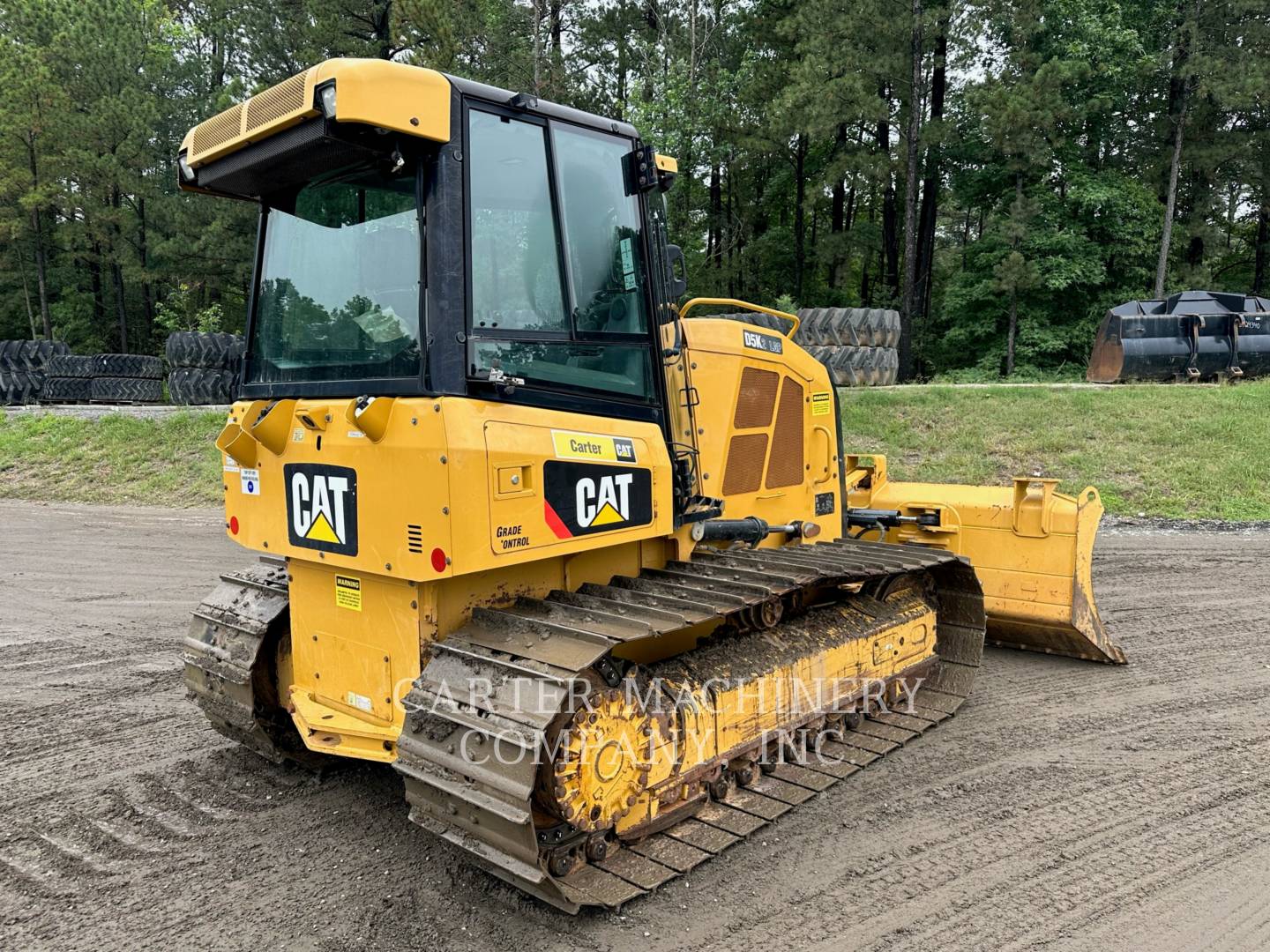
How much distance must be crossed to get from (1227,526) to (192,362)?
60.1 feet

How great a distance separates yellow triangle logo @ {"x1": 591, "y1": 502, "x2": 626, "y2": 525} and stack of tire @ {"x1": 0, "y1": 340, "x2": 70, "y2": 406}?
20293mm

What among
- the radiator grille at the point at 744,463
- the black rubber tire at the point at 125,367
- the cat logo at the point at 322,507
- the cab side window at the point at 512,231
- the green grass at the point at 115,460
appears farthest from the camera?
the black rubber tire at the point at 125,367

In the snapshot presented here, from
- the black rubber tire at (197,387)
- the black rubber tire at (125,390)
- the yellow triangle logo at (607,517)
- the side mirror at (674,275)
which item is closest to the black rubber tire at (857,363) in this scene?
the black rubber tire at (197,387)

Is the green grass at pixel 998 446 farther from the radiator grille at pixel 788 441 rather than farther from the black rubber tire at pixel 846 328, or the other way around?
the radiator grille at pixel 788 441

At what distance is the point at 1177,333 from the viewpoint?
51.6 ft

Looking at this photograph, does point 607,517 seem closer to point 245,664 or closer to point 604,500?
point 604,500

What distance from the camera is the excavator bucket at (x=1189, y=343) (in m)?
15.6

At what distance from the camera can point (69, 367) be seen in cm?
1911

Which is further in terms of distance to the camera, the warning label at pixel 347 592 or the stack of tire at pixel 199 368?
the stack of tire at pixel 199 368

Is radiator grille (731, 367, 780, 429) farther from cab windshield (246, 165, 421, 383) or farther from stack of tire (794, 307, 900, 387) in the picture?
stack of tire (794, 307, 900, 387)

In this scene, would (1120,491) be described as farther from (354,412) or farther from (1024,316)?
(1024,316)

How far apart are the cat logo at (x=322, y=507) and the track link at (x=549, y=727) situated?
0.63 m

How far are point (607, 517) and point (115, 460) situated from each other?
46.8 feet

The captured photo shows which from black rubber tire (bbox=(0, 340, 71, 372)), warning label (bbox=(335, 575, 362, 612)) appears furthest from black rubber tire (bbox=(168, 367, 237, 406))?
warning label (bbox=(335, 575, 362, 612))
